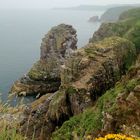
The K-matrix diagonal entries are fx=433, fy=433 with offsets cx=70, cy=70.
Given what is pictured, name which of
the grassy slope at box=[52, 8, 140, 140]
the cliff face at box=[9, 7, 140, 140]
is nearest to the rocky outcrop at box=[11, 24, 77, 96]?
the cliff face at box=[9, 7, 140, 140]

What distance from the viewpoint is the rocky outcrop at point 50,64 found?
3605 inches

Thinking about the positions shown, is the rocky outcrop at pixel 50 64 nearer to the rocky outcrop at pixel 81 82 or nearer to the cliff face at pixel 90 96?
the cliff face at pixel 90 96

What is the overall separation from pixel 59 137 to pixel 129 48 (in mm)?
32653

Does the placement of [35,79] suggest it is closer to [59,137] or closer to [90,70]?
[90,70]

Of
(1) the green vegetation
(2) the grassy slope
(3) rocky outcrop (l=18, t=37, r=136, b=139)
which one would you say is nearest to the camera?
(2) the grassy slope

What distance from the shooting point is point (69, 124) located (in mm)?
39781

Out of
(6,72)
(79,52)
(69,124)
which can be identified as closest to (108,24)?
(6,72)

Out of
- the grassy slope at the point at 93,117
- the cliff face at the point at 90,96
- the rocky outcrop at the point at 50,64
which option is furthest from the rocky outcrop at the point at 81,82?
the rocky outcrop at the point at 50,64

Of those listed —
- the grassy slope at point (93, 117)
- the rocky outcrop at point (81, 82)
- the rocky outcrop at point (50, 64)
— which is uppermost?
the grassy slope at point (93, 117)

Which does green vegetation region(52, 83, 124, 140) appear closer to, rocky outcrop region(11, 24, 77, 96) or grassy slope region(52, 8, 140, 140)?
grassy slope region(52, 8, 140, 140)

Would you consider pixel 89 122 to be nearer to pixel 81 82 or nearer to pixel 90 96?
pixel 90 96

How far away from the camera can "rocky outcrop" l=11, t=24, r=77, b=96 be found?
91.6 meters

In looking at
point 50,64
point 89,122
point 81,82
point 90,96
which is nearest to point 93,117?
point 89,122

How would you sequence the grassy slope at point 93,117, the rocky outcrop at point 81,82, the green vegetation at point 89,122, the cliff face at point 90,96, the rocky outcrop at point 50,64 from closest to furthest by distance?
the cliff face at point 90,96 < the grassy slope at point 93,117 < the green vegetation at point 89,122 < the rocky outcrop at point 81,82 < the rocky outcrop at point 50,64
